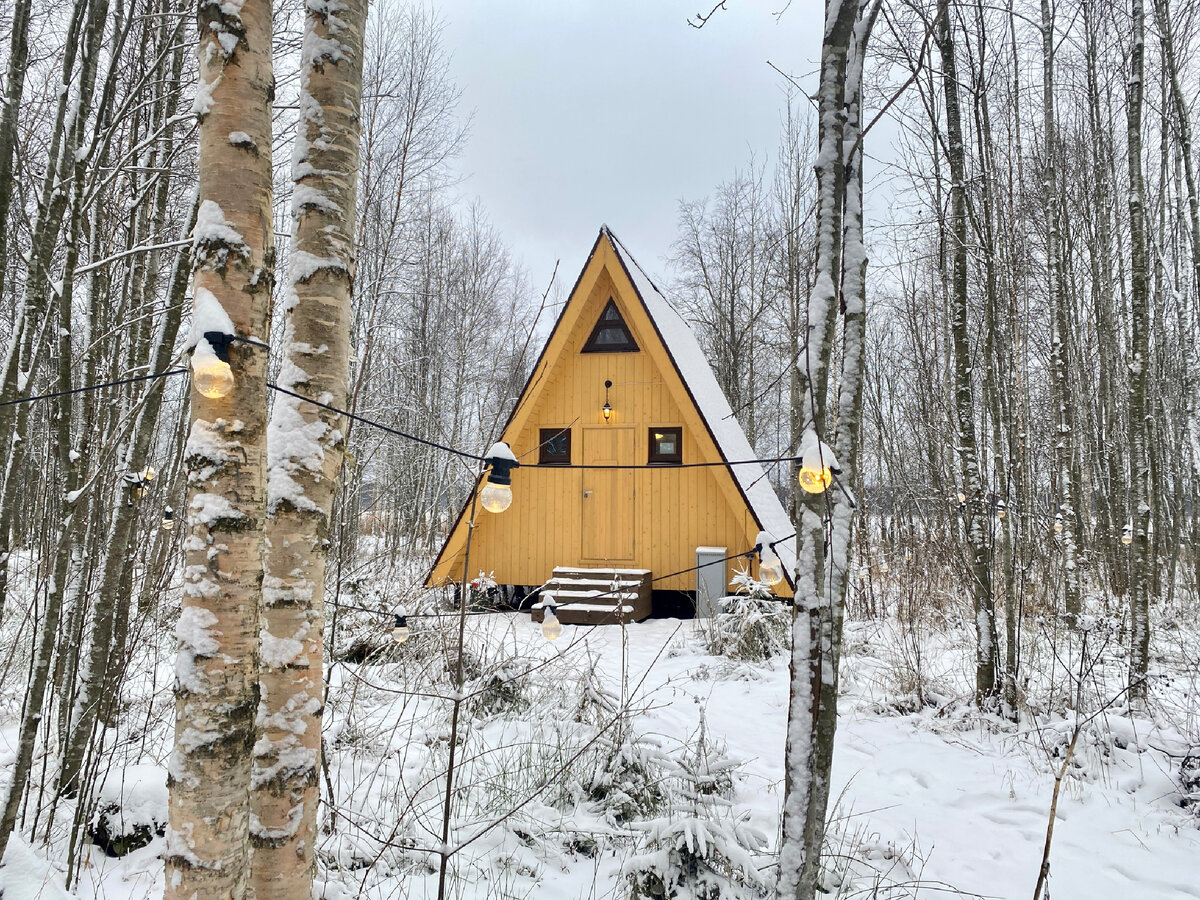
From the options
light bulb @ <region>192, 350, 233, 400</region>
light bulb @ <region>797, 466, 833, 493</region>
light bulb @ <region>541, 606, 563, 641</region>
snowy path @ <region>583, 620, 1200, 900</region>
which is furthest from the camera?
light bulb @ <region>541, 606, 563, 641</region>

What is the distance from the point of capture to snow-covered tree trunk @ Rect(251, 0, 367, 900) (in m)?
1.69

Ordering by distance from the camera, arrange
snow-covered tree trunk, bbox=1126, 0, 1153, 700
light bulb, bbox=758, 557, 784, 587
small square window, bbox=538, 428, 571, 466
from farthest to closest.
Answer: small square window, bbox=538, 428, 571, 466, snow-covered tree trunk, bbox=1126, 0, 1153, 700, light bulb, bbox=758, 557, 784, 587

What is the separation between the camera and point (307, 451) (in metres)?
1.84

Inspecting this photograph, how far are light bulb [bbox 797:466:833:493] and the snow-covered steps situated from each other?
643 centimetres

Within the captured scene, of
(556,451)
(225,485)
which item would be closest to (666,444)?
(556,451)

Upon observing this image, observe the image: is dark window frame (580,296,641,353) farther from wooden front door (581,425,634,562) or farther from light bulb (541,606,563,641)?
light bulb (541,606,563,641)

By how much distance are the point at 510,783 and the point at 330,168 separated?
337 cm

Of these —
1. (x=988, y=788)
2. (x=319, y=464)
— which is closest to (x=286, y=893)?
(x=319, y=464)

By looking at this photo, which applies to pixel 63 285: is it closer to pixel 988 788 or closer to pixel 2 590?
pixel 2 590

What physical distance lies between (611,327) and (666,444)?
2.18m

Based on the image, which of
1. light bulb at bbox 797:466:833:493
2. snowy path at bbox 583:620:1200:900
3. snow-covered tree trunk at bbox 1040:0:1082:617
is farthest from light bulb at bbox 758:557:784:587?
snow-covered tree trunk at bbox 1040:0:1082:617

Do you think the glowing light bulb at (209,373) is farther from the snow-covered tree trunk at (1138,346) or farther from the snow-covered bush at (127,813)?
the snow-covered tree trunk at (1138,346)

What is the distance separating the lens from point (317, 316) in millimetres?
1884

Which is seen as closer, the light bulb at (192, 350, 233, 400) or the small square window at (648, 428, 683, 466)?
the light bulb at (192, 350, 233, 400)
